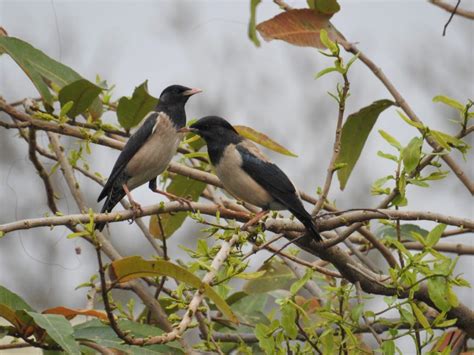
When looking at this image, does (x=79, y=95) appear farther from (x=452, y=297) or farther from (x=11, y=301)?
(x=452, y=297)

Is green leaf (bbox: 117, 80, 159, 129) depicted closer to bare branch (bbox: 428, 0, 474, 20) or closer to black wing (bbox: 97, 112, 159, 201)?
black wing (bbox: 97, 112, 159, 201)

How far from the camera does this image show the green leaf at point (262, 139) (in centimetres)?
398

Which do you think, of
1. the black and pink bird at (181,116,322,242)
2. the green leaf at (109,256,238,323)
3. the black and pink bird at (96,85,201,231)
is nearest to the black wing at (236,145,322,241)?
the black and pink bird at (181,116,322,242)

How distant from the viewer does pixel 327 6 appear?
13.3ft

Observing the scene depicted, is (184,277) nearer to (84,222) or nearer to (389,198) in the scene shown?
(84,222)

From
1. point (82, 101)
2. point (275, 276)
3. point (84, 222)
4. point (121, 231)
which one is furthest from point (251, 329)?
point (121, 231)

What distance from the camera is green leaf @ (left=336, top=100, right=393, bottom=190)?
13.3ft

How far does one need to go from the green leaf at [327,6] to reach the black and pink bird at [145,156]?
0.83m

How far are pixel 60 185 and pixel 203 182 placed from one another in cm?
118

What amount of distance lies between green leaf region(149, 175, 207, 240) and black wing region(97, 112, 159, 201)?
222 mm

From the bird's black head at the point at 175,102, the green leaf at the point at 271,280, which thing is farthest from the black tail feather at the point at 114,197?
the green leaf at the point at 271,280

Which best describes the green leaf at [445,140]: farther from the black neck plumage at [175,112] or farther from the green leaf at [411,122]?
the black neck plumage at [175,112]

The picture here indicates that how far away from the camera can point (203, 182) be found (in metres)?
4.18

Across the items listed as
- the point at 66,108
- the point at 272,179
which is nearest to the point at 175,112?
the point at 272,179
